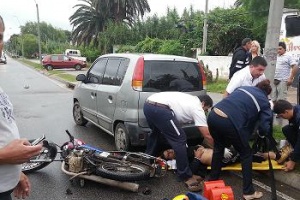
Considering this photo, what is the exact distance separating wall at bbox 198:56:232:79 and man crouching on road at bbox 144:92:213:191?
42.1 feet

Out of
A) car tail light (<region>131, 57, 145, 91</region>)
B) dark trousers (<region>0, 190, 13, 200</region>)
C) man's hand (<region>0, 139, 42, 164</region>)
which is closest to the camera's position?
man's hand (<region>0, 139, 42, 164</region>)

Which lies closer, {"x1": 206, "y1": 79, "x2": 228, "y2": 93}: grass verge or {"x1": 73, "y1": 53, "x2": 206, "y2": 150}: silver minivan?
{"x1": 73, "y1": 53, "x2": 206, "y2": 150}: silver minivan

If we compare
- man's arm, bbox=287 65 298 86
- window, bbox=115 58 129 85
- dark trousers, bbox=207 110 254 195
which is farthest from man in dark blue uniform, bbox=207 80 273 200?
man's arm, bbox=287 65 298 86

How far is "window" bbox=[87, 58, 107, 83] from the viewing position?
6641mm

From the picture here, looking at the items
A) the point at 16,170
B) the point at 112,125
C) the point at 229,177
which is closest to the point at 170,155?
the point at 229,177

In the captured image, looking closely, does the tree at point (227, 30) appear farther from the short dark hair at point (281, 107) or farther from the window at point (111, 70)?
the short dark hair at point (281, 107)

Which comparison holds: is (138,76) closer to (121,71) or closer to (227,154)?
(121,71)

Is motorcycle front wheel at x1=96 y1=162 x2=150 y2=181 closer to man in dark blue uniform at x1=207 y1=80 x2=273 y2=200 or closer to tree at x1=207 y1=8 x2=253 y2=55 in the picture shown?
man in dark blue uniform at x1=207 y1=80 x2=273 y2=200

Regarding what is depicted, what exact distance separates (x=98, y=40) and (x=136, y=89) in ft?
125

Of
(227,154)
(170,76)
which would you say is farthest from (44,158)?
(227,154)

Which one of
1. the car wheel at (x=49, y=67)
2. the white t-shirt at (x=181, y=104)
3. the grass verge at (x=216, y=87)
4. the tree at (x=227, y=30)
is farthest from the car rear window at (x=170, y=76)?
the car wheel at (x=49, y=67)

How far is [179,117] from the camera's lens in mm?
4691

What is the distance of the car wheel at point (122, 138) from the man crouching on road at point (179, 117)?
86 cm

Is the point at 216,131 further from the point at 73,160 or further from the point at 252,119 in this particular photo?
the point at 73,160
